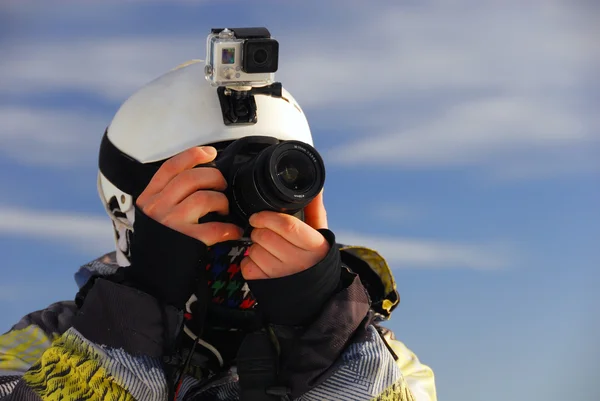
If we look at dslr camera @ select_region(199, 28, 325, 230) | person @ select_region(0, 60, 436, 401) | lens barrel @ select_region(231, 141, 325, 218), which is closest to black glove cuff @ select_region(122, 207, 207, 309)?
person @ select_region(0, 60, 436, 401)

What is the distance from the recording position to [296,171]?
238 cm

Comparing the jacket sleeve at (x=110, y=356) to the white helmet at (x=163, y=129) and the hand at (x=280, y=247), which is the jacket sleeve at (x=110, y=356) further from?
the white helmet at (x=163, y=129)

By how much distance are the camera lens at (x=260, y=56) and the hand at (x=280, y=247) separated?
1.64ft

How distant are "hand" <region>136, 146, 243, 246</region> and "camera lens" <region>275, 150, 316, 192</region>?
0.21m

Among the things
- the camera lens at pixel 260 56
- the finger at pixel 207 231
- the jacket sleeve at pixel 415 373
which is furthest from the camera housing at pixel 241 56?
the jacket sleeve at pixel 415 373

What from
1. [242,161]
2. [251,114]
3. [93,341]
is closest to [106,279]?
[93,341]

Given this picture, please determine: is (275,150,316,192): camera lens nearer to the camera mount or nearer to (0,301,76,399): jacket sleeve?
the camera mount

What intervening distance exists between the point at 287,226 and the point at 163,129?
2.62 feet

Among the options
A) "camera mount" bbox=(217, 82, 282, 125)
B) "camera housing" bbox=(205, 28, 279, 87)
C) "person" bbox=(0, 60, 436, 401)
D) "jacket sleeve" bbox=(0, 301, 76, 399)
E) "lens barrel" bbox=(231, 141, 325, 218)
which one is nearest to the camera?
"lens barrel" bbox=(231, 141, 325, 218)

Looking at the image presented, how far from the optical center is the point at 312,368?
2475mm

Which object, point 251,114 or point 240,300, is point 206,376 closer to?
point 240,300

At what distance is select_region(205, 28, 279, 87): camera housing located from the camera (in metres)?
2.62

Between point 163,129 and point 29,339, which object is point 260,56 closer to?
point 163,129

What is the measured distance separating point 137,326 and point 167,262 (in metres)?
0.19
